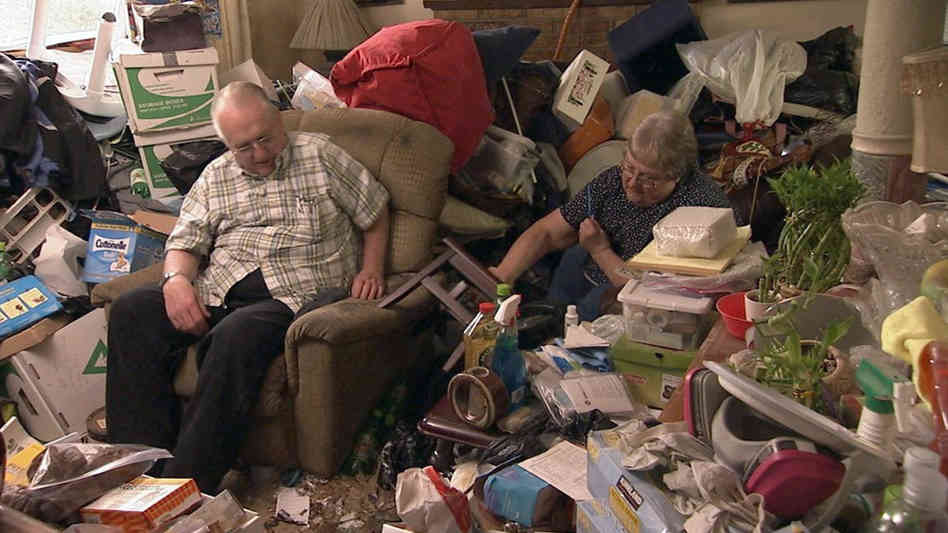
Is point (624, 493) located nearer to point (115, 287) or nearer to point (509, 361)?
point (509, 361)

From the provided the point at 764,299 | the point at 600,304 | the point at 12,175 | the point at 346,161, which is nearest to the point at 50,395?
the point at 12,175

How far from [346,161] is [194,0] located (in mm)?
1496

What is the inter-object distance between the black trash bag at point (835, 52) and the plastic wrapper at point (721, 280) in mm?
1950

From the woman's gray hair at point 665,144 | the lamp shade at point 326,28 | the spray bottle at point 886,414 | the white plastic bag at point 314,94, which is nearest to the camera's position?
the spray bottle at point 886,414

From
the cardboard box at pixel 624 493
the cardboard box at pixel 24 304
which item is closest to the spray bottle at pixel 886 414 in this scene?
the cardboard box at pixel 624 493

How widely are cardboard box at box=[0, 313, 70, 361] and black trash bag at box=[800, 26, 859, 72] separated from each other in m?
3.06

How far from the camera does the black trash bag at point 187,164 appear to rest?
2.98 metres

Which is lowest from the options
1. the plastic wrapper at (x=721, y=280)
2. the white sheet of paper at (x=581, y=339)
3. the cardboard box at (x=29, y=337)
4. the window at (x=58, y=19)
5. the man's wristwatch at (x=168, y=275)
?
the cardboard box at (x=29, y=337)

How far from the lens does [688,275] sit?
1.62m

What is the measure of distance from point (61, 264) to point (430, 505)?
2.12 meters

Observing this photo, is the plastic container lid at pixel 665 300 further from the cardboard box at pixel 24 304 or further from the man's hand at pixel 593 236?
the cardboard box at pixel 24 304

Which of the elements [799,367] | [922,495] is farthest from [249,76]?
[922,495]

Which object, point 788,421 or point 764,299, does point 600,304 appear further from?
point 788,421

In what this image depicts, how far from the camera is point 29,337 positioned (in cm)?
254
